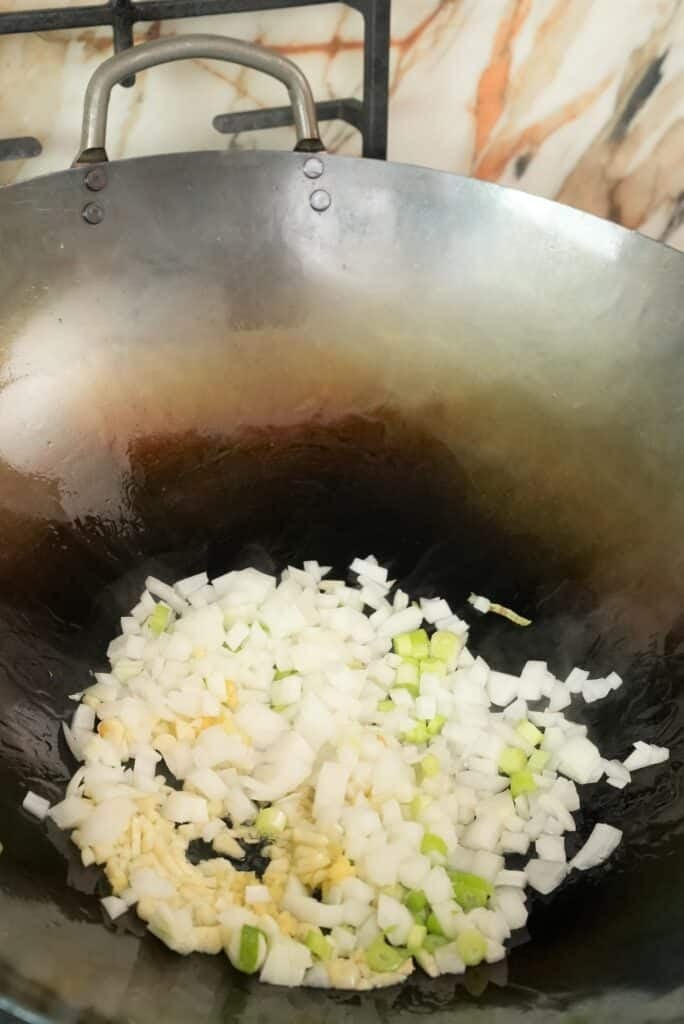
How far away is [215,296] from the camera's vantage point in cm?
137

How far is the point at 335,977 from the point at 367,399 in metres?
0.73

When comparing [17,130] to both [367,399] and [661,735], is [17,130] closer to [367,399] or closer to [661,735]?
[367,399]

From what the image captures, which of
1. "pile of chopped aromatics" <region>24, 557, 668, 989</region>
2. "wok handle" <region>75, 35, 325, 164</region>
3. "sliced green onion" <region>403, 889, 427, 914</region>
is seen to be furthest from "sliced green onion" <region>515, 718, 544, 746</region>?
"wok handle" <region>75, 35, 325, 164</region>

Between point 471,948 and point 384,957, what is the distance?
0.24 feet

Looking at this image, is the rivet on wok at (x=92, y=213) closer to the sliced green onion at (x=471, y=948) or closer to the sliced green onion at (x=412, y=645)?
the sliced green onion at (x=412, y=645)

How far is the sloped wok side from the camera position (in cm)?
118

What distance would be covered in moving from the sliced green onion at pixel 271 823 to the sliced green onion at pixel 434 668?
26 cm

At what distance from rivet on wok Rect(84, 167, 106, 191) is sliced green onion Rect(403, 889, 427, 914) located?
84 centimetres

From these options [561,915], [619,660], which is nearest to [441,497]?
[619,660]

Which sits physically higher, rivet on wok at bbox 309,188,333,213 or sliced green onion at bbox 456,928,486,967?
rivet on wok at bbox 309,188,333,213

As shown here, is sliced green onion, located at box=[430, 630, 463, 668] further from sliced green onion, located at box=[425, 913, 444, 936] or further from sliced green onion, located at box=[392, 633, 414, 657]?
sliced green onion, located at box=[425, 913, 444, 936]

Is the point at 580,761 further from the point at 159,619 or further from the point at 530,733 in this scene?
the point at 159,619

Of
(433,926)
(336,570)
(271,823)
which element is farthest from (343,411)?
(433,926)

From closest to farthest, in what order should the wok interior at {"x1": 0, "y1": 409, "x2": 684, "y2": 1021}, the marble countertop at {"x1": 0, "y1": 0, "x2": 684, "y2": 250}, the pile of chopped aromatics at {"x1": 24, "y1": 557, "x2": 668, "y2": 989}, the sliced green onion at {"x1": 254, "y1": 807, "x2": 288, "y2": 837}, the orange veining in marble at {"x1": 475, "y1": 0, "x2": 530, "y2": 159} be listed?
1. the wok interior at {"x1": 0, "y1": 409, "x2": 684, "y2": 1021}
2. the pile of chopped aromatics at {"x1": 24, "y1": 557, "x2": 668, "y2": 989}
3. the sliced green onion at {"x1": 254, "y1": 807, "x2": 288, "y2": 837}
4. the marble countertop at {"x1": 0, "y1": 0, "x2": 684, "y2": 250}
5. the orange veining in marble at {"x1": 475, "y1": 0, "x2": 530, "y2": 159}
